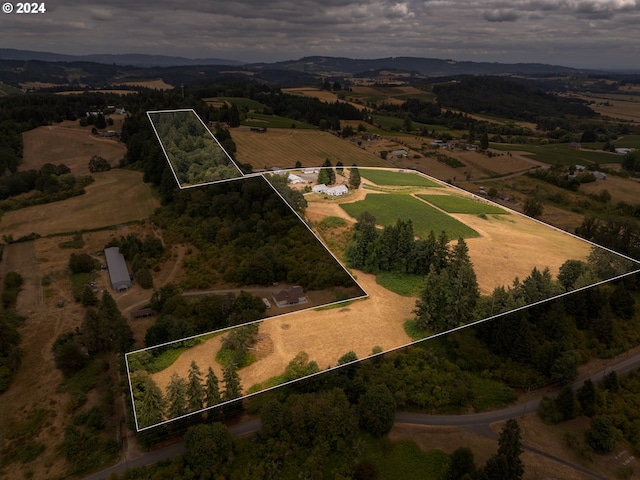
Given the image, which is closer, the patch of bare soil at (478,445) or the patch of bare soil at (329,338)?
the patch of bare soil at (329,338)

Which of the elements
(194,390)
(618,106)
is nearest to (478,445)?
(194,390)

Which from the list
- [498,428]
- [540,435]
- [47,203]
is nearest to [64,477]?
[498,428]

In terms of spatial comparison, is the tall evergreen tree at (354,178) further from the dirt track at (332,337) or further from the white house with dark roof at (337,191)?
the dirt track at (332,337)

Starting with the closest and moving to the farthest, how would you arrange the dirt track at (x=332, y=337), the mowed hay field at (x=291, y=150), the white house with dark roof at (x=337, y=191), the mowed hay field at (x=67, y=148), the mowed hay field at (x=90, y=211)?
the dirt track at (x=332, y=337), the white house with dark roof at (x=337, y=191), the mowed hay field at (x=291, y=150), the mowed hay field at (x=90, y=211), the mowed hay field at (x=67, y=148)

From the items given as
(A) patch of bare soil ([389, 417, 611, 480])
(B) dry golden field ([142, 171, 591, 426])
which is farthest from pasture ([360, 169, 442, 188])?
(A) patch of bare soil ([389, 417, 611, 480])

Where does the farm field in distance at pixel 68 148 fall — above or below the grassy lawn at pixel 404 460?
above

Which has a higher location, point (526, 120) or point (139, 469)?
point (526, 120)

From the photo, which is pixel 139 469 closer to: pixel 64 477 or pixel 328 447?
pixel 64 477

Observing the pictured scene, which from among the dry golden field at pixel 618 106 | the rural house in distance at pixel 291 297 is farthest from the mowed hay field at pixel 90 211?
the dry golden field at pixel 618 106
